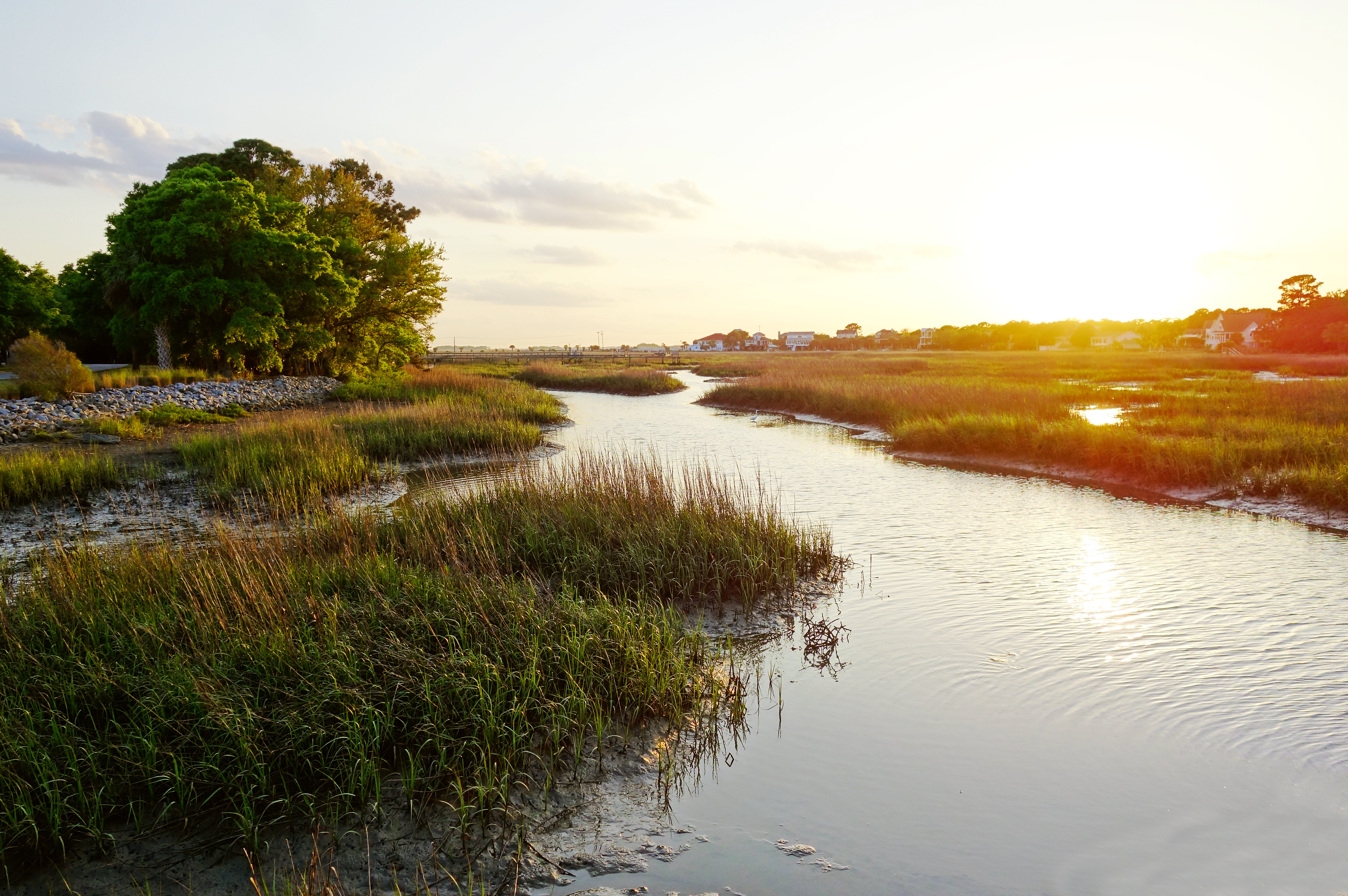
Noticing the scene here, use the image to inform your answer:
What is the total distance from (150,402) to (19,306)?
67.9ft

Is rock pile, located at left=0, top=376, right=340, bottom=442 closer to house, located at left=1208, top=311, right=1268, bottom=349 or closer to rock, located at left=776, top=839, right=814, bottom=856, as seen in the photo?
rock, located at left=776, top=839, right=814, bottom=856

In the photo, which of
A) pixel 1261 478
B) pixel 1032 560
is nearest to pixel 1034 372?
pixel 1261 478

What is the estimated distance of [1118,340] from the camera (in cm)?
11781

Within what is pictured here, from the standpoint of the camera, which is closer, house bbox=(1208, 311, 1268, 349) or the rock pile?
the rock pile

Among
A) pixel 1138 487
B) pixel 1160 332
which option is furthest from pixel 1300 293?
pixel 1138 487

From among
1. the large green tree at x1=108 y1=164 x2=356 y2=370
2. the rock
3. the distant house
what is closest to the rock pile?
the large green tree at x1=108 y1=164 x2=356 y2=370

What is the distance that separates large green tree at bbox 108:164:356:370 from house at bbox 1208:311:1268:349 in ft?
338

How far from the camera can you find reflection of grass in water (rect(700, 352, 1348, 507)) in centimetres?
1538

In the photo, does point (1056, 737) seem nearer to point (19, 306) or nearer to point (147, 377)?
point (147, 377)

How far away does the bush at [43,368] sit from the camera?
22938 mm

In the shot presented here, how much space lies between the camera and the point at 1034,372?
161 ft

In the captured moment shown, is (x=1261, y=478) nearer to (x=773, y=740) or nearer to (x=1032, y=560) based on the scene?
(x=1032, y=560)

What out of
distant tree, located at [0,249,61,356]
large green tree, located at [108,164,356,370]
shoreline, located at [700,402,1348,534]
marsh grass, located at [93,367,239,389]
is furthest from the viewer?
distant tree, located at [0,249,61,356]

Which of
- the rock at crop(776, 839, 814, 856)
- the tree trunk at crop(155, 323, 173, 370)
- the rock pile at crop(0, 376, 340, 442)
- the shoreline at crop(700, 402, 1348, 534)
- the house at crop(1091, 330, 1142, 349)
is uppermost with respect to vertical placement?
the house at crop(1091, 330, 1142, 349)
